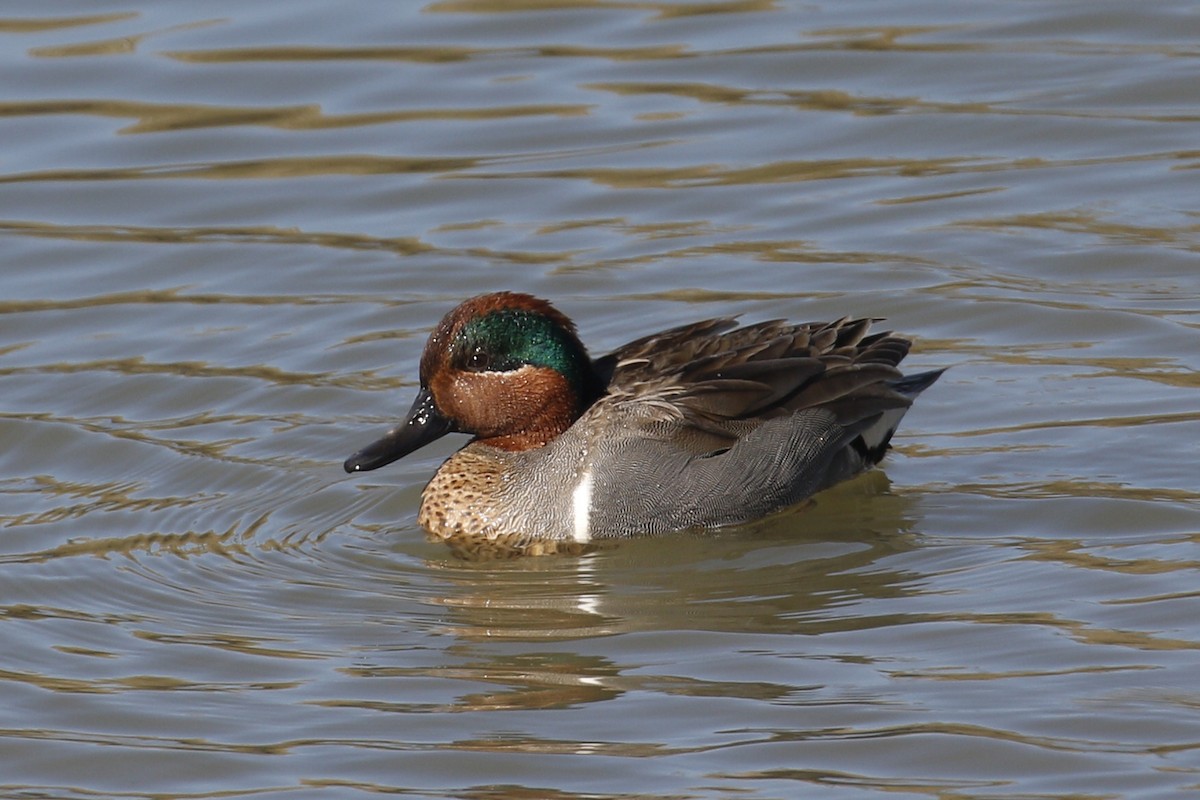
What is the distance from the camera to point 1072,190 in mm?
11555

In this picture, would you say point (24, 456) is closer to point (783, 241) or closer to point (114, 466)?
point (114, 466)

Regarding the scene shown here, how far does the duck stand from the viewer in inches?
330

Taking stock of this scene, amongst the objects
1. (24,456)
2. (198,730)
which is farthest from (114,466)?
(198,730)

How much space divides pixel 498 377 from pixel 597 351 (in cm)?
181

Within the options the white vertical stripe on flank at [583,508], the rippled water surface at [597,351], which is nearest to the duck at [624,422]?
the white vertical stripe on flank at [583,508]

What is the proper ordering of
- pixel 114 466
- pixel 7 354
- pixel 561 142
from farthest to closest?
pixel 561 142 < pixel 7 354 < pixel 114 466

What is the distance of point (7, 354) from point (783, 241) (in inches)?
155

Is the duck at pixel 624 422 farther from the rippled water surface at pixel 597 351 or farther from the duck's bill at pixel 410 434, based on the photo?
the rippled water surface at pixel 597 351

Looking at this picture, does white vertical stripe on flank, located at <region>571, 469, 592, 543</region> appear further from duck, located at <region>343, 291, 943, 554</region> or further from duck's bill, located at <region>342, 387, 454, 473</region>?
duck's bill, located at <region>342, 387, 454, 473</region>

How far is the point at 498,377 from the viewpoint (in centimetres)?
860

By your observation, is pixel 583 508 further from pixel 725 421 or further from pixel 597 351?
pixel 597 351

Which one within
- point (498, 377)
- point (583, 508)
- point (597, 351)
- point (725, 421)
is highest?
point (498, 377)

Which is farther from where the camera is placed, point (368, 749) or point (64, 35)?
point (64, 35)

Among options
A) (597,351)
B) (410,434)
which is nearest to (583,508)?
(410,434)
